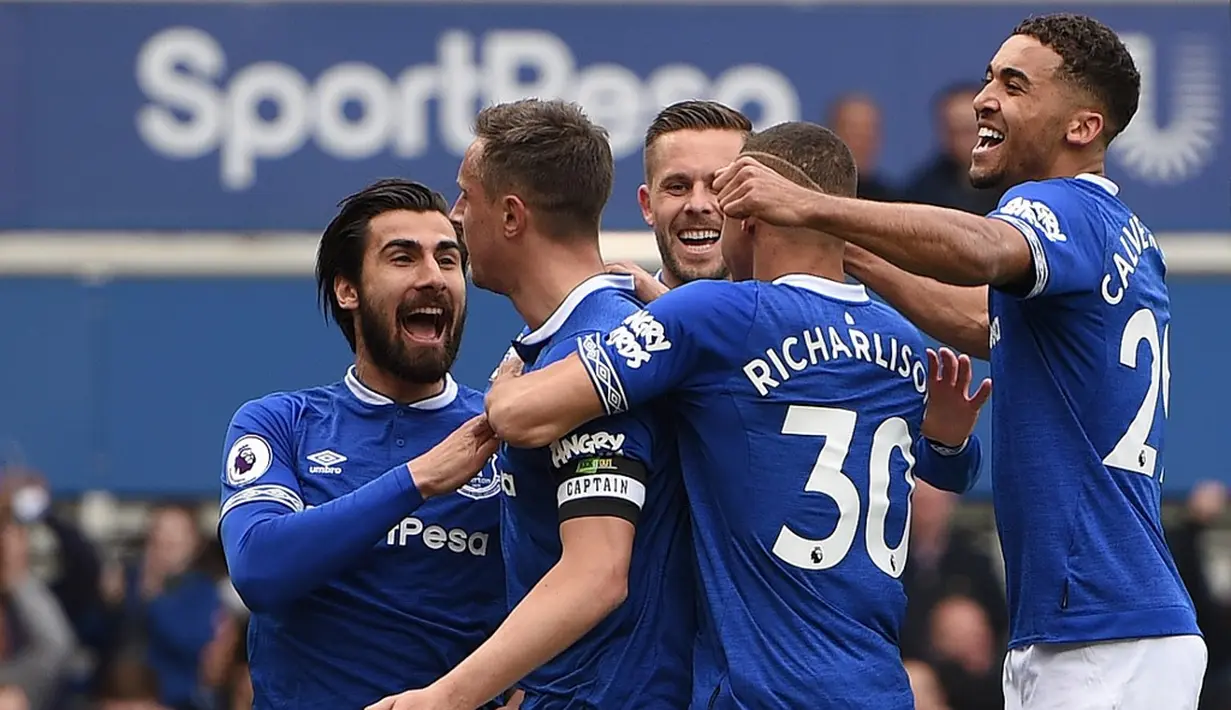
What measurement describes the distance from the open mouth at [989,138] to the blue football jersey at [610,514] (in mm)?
966

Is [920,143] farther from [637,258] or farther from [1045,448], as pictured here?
[1045,448]

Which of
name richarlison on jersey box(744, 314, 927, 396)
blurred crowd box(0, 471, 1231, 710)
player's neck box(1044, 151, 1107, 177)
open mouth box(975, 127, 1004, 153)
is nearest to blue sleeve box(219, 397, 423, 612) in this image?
name richarlison on jersey box(744, 314, 927, 396)

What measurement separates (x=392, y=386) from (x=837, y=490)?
1335mm

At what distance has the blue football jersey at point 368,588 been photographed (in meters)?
5.11

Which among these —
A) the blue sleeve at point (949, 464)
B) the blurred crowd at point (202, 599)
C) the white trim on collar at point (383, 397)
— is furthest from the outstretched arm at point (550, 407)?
the blurred crowd at point (202, 599)

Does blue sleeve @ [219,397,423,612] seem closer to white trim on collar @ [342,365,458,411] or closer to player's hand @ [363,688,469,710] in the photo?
white trim on collar @ [342,365,458,411]

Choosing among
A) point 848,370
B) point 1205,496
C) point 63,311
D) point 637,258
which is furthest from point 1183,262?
point 848,370

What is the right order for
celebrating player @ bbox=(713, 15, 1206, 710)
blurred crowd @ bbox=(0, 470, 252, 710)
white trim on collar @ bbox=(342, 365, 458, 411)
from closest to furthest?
celebrating player @ bbox=(713, 15, 1206, 710) → white trim on collar @ bbox=(342, 365, 458, 411) → blurred crowd @ bbox=(0, 470, 252, 710)

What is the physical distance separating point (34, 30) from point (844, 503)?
6755mm

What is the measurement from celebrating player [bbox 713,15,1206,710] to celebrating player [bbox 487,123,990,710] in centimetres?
40

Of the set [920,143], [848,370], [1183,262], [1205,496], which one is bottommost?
[1205,496]

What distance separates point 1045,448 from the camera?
15.8 ft

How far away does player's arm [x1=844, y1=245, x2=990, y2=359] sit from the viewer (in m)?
5.40

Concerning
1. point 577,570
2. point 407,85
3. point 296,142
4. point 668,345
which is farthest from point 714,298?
point 296,142
